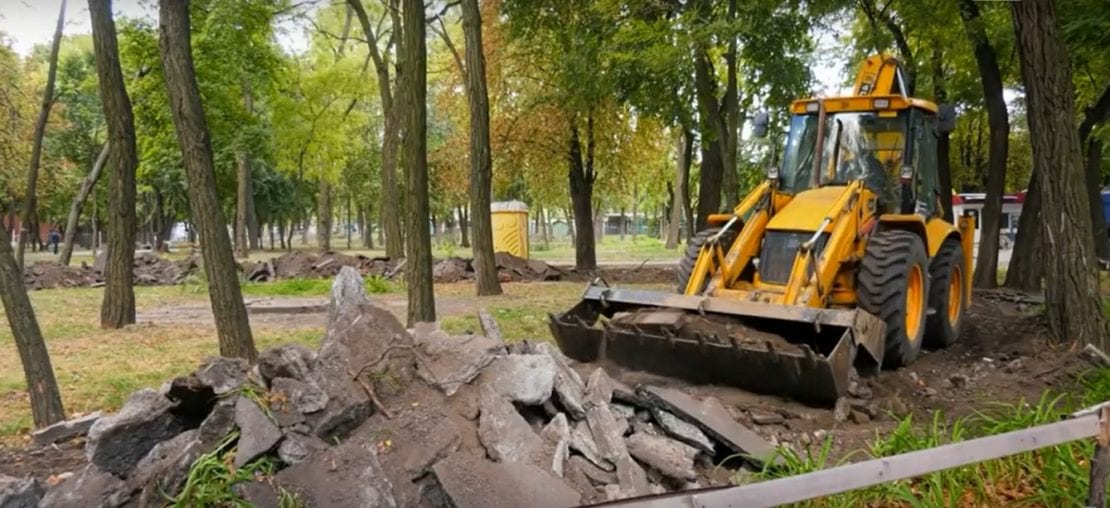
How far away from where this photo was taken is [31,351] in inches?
232

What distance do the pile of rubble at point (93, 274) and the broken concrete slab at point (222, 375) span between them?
59.8ft

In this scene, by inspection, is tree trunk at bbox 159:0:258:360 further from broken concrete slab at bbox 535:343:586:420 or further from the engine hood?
the engine hood

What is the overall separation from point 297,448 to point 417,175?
6.00 meters

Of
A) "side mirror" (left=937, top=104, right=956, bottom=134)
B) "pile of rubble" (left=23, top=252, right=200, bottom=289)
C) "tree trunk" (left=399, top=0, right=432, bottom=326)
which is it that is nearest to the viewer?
"side mirror" (left=937, top=104, right=956, bottom=134)

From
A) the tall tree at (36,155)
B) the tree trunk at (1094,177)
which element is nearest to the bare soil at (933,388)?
the tree trunk at (1094,177)

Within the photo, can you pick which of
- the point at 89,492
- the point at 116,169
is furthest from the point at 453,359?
the point at 116,169

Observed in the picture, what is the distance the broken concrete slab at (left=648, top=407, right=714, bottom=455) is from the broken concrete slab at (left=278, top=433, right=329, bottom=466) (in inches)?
86.8

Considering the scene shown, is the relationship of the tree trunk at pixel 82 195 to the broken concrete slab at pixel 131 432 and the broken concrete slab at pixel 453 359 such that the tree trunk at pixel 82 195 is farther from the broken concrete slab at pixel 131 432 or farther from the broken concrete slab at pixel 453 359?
the broken concrete slab at pixel 131 432

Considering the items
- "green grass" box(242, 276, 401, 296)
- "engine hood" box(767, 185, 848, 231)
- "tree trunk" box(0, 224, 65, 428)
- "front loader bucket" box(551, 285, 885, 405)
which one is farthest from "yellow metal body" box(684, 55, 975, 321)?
"green grass" box(242, 276, 401, 296)

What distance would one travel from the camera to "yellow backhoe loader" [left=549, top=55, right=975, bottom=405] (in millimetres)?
6516

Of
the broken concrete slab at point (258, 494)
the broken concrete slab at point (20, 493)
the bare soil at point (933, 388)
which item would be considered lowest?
the bare soil at point (933, 388)

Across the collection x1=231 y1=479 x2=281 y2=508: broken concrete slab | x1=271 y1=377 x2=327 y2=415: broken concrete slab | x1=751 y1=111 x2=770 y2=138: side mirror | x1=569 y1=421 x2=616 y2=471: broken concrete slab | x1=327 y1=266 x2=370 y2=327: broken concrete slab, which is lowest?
x1=569 y1=421 x2=616 y2=471: broken concrete slab

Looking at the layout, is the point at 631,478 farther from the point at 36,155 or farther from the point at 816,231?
the point at 36,155

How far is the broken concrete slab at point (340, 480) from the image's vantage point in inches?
Result: 152
